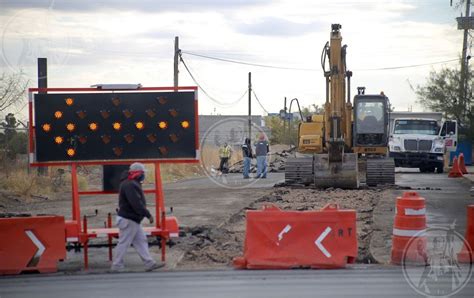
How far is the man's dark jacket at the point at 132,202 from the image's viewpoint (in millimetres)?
12023

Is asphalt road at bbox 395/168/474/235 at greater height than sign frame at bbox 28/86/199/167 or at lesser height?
lesser

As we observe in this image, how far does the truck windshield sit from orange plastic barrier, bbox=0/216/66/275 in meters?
32.8

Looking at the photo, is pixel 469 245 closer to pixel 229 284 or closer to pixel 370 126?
pixel 229 284

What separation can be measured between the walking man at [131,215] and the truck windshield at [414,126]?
32.7 metres

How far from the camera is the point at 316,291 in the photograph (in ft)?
33.7

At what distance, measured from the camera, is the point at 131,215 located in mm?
12102

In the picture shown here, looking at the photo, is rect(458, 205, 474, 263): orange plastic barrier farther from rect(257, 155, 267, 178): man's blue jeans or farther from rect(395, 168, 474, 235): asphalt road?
rect(257, 155, 267, 178): man's blue jeans

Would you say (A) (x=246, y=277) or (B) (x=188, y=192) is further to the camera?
(B) (x=188, y=192)

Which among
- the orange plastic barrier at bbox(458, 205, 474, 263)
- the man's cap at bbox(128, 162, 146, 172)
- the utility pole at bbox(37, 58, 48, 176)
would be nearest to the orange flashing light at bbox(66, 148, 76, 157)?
the man's cap at bbox(128, 162, 146, 172)

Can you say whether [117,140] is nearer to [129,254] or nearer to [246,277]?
[129,254]

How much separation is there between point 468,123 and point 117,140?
42.3 metres

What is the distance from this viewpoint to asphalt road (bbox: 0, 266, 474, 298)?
10.2 metres

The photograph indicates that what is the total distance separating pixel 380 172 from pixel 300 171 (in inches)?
114

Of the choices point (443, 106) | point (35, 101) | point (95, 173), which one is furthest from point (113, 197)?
point (443, 106)
